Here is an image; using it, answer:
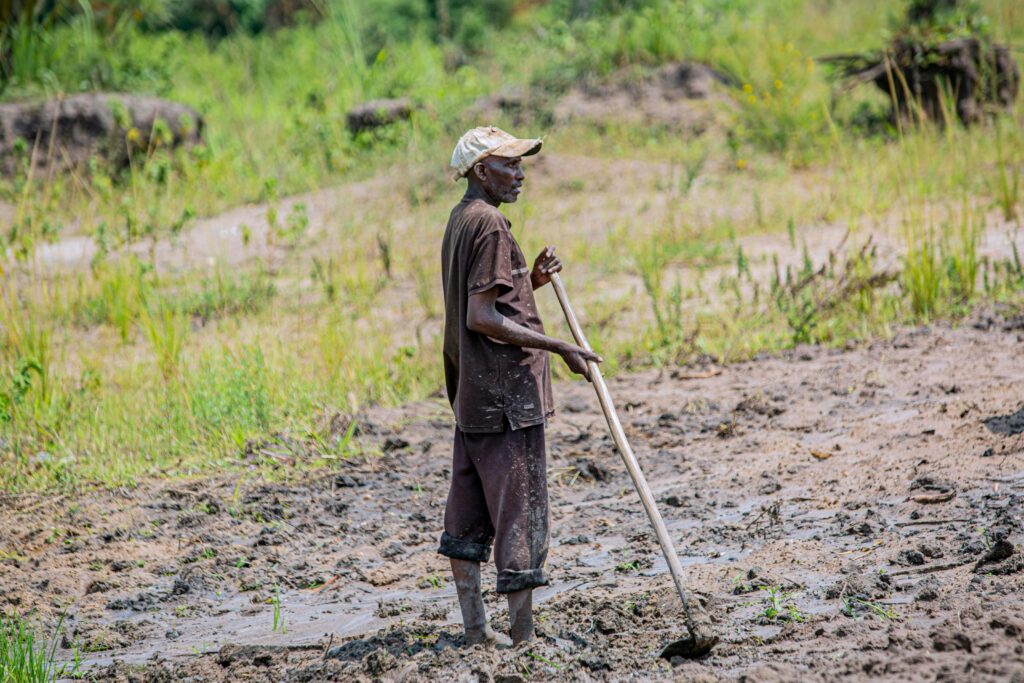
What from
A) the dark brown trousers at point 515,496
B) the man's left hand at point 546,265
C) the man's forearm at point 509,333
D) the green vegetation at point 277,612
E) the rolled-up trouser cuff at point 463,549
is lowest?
the green vegetation at point 277,612

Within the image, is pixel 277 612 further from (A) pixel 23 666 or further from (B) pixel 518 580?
(B) pixel 518 580

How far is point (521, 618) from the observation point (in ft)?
11.9

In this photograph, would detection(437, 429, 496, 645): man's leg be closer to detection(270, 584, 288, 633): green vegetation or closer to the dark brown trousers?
the dark brown trousers

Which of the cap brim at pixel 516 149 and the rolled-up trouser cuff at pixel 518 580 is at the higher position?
the cap brim at pixel 516 149

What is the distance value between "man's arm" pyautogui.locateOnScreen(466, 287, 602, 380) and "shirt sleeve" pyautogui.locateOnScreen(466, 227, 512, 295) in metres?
0.03

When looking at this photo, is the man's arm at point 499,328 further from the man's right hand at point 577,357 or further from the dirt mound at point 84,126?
the dirt mound at point 84,126

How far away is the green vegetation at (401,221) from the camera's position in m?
6.52

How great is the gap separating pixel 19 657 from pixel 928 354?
15.9ft

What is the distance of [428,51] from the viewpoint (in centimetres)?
1540

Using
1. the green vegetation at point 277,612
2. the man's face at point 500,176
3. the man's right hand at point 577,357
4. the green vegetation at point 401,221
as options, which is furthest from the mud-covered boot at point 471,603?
the green vegetation at point 401,221

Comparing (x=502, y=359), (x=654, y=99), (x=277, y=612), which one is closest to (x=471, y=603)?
(x=502, y=359)

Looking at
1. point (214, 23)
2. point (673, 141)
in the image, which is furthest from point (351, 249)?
point (214, 23)

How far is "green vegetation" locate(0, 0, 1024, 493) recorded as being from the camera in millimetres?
6520

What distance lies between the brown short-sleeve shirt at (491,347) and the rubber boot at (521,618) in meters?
0.56
